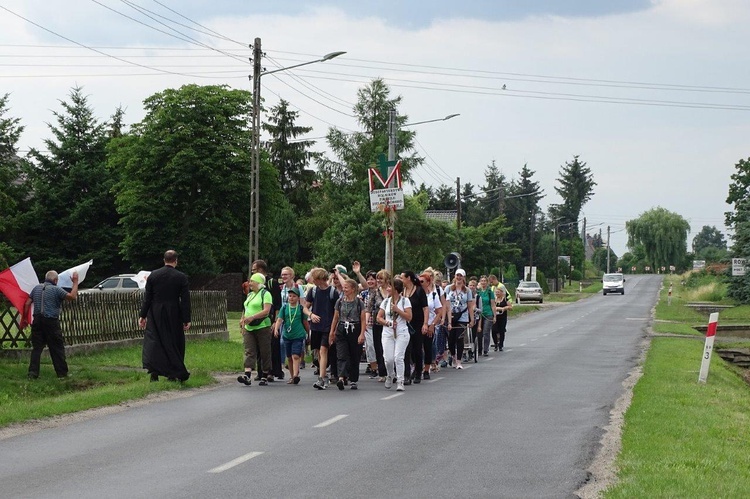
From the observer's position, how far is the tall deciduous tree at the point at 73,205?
60.0m

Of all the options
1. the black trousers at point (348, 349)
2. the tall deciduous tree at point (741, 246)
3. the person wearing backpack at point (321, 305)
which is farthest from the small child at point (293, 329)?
the tall deciduous tree at point (741, 246)

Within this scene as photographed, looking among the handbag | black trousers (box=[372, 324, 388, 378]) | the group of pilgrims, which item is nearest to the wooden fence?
the group of pilgrims

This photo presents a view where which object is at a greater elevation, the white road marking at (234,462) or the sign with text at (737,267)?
the sign with text at (737,267)

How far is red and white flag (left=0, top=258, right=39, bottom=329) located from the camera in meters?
19.6

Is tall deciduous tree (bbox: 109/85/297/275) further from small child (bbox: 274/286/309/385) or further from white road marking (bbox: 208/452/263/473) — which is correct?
white road marking (bbox: 208/452/263/473)

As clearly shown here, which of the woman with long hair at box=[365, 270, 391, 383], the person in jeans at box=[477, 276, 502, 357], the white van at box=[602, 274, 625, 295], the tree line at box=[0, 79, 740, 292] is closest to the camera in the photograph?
the woman with long hair at box=[365, 270, 391, 383]

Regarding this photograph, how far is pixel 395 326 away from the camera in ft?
57.4

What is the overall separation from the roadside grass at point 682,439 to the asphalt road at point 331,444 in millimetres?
461

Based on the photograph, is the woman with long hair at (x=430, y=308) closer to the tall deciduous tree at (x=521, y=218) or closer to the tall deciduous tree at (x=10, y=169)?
the tall deciduous tree at (x=10, y=169)

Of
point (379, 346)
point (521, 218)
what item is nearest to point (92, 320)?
point (379, 346)

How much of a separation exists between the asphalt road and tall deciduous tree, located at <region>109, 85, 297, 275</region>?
39.7 m

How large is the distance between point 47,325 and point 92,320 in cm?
506

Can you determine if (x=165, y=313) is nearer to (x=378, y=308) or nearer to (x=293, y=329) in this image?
(x=293, y=329)

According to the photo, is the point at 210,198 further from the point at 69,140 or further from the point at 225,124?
the point at 69,140
